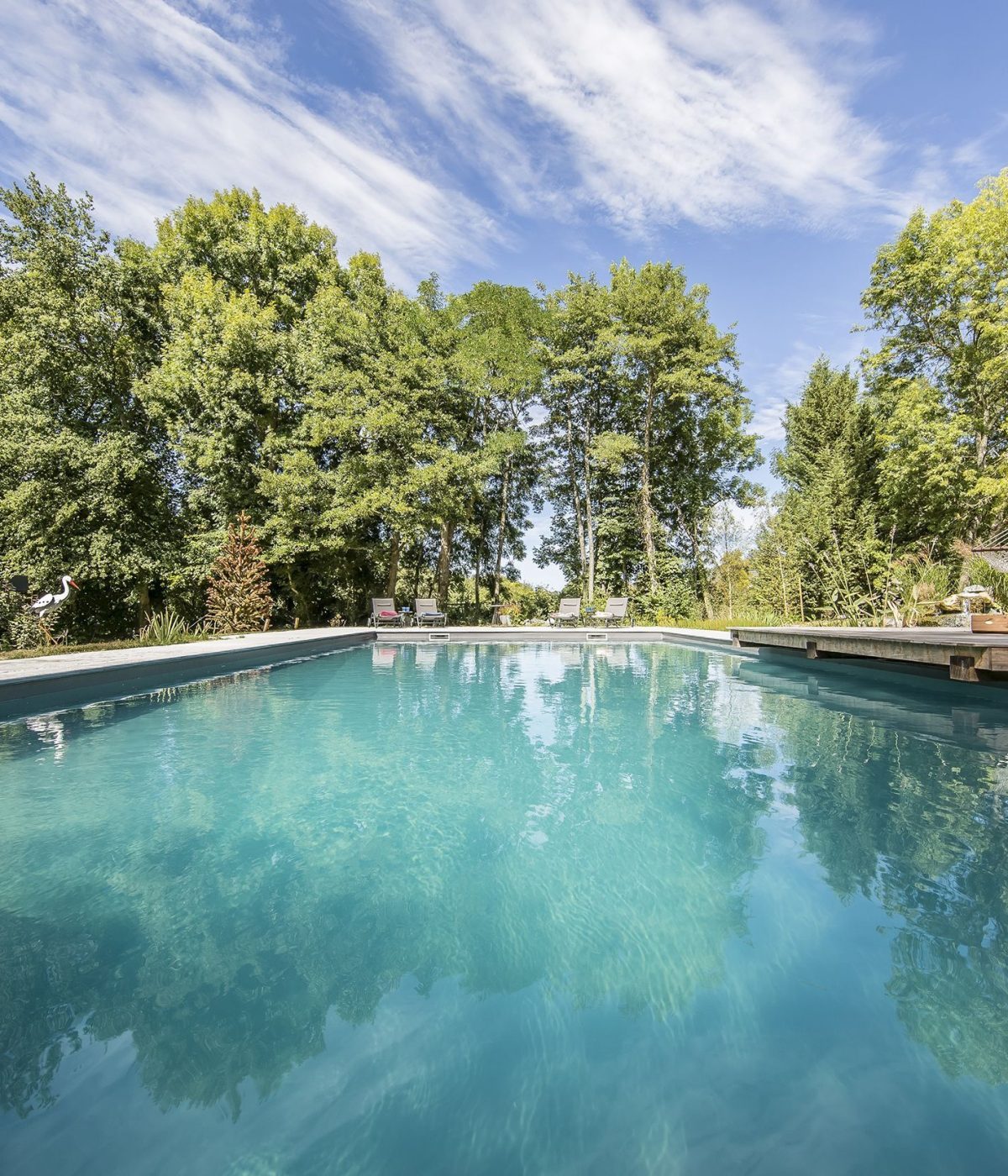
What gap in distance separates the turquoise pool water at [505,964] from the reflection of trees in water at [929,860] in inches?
0.5

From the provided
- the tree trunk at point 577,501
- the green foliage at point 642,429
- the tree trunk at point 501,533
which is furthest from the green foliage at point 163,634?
the tree trunk at point 577,501

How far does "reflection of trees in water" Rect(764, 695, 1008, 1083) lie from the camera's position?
5.09 ft

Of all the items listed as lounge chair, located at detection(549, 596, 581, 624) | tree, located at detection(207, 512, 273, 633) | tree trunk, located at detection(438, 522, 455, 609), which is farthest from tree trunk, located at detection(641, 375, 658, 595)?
tree, located at detection(207, 512, 273, 633)

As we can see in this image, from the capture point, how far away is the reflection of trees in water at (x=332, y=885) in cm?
158

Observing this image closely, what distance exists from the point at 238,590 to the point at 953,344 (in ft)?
61.0

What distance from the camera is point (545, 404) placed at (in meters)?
18.1

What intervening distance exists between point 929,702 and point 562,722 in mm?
3898

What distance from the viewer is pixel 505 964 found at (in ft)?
5.91

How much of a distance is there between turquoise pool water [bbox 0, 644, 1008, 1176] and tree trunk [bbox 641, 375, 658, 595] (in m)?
12.6

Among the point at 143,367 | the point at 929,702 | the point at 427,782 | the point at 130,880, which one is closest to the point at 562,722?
the point at 427,782

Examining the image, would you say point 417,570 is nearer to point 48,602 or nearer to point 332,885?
point 48,602

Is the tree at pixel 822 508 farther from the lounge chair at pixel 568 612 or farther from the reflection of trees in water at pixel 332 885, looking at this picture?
the reflection of trees in water at pixel 332 885

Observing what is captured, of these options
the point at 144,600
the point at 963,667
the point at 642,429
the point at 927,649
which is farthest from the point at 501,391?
the point at 963,667

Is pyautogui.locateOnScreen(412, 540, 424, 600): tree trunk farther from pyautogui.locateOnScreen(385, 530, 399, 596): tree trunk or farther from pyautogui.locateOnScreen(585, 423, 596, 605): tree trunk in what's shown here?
pyautogui.locateOnScreen(585, 423, 596, 605): tree trunk
